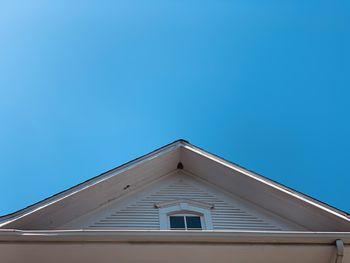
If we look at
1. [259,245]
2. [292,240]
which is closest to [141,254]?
[259,245]

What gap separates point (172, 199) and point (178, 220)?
52cm

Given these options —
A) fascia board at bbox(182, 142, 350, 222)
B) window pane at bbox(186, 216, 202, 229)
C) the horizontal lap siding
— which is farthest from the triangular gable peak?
window pane at bbox(186, 216, 202, 229)

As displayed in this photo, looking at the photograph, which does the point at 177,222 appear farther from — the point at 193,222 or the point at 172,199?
the point at 172,199

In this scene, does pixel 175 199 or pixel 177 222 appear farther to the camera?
pixel 175 199

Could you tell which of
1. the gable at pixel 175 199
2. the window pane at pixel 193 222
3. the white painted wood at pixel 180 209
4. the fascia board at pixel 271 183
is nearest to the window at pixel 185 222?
the window pane at pixel 193 222

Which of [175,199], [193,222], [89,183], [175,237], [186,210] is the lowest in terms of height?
[175,237]

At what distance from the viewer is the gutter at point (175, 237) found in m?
5.28

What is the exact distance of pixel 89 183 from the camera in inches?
271

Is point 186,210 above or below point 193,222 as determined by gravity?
above

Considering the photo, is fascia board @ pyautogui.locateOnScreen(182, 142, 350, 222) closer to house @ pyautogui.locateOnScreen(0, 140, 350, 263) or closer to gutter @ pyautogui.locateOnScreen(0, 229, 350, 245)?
house @ pyautogui.locateOnScreen(0, 140, 350, 263)

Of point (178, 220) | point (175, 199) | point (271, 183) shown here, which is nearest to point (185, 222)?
point (178, 220)

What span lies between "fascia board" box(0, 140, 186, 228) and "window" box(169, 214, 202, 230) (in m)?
1.16

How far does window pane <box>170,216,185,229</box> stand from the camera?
699 cm

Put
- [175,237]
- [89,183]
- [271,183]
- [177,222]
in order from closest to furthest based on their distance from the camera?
[175,237]
[89,183]
[177,222]
[271,183]
